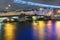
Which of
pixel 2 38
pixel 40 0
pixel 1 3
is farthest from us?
pixel 1 3

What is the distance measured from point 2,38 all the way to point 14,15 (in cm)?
820

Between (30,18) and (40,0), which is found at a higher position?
(40,0)

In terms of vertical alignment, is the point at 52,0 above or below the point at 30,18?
above

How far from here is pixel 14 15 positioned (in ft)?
47.0

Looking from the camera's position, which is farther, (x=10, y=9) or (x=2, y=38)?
(x=10, y=9)

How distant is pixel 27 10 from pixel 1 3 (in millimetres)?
1585

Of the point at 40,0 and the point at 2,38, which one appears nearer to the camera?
the point at 2,38

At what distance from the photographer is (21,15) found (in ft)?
47.8

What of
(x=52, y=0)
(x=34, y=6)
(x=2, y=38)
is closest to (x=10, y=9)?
(x=34, y=6)

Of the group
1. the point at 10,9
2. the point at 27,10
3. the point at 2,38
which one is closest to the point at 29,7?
the point at 27,10

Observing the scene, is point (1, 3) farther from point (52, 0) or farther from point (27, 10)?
point (52, 0)

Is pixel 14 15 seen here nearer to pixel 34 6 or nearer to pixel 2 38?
A: pixel 34 6

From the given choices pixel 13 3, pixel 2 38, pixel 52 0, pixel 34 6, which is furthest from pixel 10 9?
pixel 2 38

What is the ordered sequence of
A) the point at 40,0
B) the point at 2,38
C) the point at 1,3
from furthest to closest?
the point at 1,3
the point at 40,0
the point at 2,38
